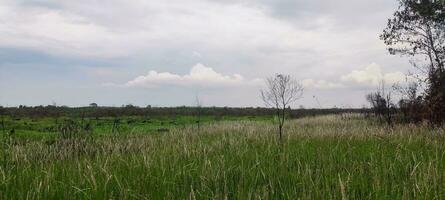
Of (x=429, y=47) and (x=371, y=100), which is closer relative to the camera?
(x=429, y=47)

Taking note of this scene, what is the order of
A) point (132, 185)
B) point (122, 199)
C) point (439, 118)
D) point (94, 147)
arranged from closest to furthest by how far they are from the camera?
point (122, 199)
point (132, 185)
point (94, 147)
point (439, 118)

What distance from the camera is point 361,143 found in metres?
11.3

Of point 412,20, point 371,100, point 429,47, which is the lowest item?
point 371,100

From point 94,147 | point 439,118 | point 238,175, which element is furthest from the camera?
point 439,118

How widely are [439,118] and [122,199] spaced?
19.6m

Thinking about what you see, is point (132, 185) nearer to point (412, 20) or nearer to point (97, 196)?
point (97, 196)

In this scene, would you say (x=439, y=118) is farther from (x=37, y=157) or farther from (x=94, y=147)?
(x=37, y=157)

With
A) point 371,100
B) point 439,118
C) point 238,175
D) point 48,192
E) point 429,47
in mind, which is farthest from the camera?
point 371,100

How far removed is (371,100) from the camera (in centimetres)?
3578

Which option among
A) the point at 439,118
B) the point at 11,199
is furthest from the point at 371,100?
the point at 11,199

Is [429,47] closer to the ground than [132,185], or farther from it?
farther from it

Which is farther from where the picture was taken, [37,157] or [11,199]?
[37,157]

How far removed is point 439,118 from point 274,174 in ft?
56.8

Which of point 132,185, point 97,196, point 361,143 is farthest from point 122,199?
point 361,143
